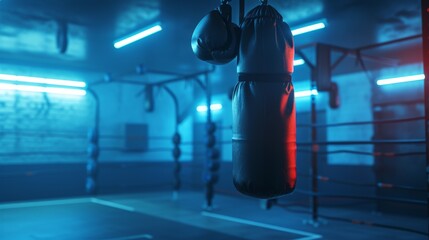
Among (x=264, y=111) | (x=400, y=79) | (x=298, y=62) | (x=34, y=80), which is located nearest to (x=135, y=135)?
(x=34, y=80)

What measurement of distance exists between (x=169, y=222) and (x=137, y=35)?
9.00ft

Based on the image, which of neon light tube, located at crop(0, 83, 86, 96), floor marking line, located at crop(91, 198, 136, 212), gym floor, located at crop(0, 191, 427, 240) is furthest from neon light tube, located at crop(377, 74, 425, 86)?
neon light tube, located at crop(0, 83, 86, 96)

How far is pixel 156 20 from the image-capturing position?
514 centimetres

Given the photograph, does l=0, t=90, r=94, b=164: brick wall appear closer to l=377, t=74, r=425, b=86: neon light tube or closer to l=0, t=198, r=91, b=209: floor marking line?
l=0, t=198, r=91, b=209: floor marking line

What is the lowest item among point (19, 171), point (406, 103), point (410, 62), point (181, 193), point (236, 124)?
point (181, 193)

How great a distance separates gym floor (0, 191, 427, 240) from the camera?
15.9 feet

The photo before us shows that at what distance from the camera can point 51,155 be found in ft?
27.5

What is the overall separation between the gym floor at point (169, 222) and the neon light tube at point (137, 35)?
2671 millimetres

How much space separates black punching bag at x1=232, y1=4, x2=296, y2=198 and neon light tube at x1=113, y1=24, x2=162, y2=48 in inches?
136

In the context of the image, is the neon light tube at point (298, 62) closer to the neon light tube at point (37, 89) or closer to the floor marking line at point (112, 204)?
the floor marking line at point (112, 204)

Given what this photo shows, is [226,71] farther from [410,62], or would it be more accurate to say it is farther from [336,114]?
[410,62]

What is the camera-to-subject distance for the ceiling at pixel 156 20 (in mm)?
4578

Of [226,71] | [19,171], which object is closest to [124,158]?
[19,171]

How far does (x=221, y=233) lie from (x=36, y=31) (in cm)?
386
